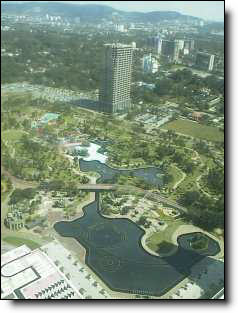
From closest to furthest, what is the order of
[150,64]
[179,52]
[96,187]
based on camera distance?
1. [96,187]
2. [150,64]
3. [179,52]

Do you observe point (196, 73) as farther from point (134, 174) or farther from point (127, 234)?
point (127, 234)

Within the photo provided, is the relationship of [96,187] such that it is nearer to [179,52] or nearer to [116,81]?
[116,81]

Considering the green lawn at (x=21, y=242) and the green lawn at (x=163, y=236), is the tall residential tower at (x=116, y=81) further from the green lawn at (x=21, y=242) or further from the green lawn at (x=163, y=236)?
the green lawn at (x=21, y=242)

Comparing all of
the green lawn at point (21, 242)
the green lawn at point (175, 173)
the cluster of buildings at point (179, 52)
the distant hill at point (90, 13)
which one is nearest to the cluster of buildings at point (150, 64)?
the cluster of buildings at point (179, 52)

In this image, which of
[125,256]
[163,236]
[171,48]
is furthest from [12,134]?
[171,48]

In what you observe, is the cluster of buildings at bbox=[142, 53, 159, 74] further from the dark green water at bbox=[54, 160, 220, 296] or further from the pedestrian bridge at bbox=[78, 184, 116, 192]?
the dark green water at bbox=[54, 160, 220, 296]

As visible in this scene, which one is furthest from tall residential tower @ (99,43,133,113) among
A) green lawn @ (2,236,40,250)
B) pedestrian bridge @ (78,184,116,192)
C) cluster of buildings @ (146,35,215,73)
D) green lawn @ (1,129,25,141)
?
green lawn @ (2,236,40,250)

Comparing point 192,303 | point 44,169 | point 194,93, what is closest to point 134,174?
point 44,169

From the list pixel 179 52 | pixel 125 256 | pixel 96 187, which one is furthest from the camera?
pixel 179 52
